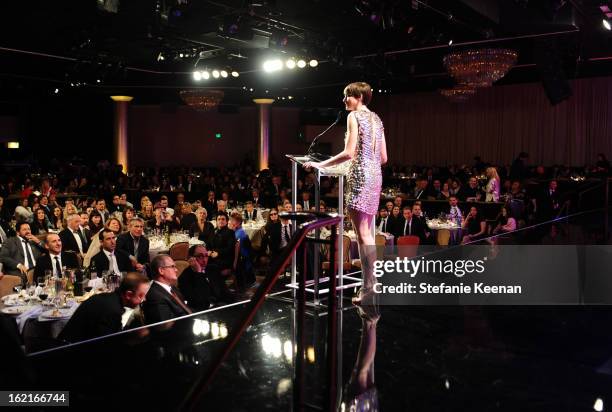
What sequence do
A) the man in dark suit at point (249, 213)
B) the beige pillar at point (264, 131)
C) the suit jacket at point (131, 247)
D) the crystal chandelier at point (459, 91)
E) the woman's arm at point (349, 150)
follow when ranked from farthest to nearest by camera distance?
the beige pillar at point (264, 131)
the crystal chandelier at point (459, 91)
the man in dark suit at point (249, 213)
the suit jacket at point (131, 247)
the woman's arm at point (349, 150)

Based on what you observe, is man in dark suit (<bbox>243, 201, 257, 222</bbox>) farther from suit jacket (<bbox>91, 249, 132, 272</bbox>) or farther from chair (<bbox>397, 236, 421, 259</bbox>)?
suit jacket (<bbox>91, 249, 132, 272</bbox>)

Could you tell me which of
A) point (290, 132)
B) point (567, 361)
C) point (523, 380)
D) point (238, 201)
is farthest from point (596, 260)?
point (290, 132)

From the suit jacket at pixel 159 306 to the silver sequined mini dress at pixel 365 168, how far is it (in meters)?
1.47

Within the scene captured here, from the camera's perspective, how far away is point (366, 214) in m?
3.86

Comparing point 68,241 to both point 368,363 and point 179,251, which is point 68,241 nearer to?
point 179,251

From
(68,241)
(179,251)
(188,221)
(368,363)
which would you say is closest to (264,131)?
(188,221)

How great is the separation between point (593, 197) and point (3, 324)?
1404 cm

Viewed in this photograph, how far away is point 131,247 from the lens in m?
A: 6.86

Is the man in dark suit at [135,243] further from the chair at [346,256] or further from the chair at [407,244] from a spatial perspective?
the chair at [407,244]

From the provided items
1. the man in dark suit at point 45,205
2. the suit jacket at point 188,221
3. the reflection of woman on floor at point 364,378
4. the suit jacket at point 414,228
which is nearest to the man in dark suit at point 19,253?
the suit jacket at point 188,221

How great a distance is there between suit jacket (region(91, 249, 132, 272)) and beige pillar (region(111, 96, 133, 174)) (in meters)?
12.7

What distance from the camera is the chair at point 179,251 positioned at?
6.95 m

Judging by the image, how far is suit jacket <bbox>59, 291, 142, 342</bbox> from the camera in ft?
12.9

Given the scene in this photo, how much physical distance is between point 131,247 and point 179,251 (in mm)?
542
